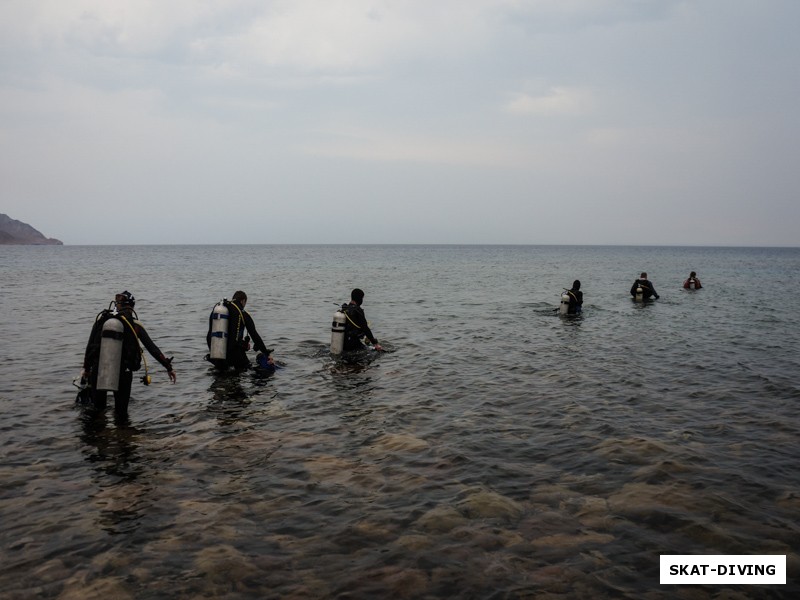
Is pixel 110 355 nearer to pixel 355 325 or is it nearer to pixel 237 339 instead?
pixel 237 339

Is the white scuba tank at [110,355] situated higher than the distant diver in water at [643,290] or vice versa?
the distant diver in water at [643,290]

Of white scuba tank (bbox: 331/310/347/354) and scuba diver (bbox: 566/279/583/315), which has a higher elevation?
scuba diver (bbox: 566/279/583/315)

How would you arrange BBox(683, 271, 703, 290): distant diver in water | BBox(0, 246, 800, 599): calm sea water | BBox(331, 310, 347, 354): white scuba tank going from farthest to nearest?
BBox(683, 271, 703, 290): distant diver in water < BBox(331, 310, 347, 354): white scuba tank < BBox(0, 246, 800, 599): calm sea water

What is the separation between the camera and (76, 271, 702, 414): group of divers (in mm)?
8812

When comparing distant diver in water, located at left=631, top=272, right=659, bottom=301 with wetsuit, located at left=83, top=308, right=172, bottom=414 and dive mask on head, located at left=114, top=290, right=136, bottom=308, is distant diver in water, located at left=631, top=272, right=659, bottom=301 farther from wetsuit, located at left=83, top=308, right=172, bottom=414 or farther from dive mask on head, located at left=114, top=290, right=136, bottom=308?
dive mask on head, located at left=114, top=290, right=136, bottom=308

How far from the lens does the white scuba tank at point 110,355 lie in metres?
8.74

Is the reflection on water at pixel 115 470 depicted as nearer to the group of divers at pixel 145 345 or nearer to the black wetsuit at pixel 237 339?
the group of divers at pixel 145 345

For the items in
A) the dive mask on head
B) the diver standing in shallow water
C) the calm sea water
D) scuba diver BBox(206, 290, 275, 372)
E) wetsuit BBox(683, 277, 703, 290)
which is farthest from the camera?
wetsuit BBox(683, 277, 703, 290)

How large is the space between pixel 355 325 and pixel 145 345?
699 centimetres

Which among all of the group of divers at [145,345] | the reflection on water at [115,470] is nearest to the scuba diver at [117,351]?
the group of divers at [145,345]

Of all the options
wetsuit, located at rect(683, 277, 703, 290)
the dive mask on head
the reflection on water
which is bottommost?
the reflection on water

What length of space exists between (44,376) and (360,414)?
8.43 metres

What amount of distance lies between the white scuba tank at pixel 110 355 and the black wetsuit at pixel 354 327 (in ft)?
22.6

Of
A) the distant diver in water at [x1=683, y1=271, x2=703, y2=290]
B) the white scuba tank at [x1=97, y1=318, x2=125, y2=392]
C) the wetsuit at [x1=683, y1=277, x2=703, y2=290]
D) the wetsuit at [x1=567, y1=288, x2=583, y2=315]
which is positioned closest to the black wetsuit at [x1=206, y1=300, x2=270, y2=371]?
the white scuba tank at [x1=97, y1=318, x2=125, y2=392]
